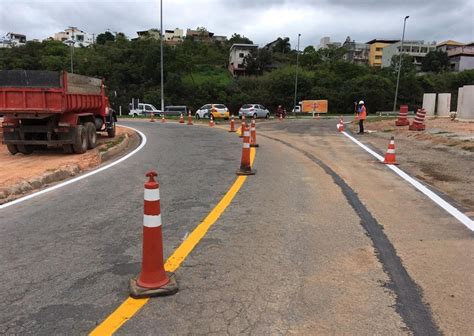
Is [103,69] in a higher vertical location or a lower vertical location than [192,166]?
higher

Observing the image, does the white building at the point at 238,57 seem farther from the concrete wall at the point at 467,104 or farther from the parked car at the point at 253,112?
the concrete wall at the point at 467,104

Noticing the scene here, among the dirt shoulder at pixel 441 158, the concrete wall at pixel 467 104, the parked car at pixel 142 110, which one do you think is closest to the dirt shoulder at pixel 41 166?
the dirt shoulder at pixel 441 158

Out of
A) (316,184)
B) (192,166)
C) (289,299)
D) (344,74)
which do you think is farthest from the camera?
(344,74)

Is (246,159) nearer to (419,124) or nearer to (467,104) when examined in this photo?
(419,124)

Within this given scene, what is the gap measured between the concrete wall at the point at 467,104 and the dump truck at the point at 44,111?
896 inches

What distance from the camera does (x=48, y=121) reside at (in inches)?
551

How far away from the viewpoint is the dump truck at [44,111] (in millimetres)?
13234

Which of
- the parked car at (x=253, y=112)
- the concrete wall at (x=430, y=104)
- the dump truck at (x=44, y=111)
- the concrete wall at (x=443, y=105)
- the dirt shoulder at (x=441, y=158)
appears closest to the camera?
the dirt shoulder at (x=441, y=158)

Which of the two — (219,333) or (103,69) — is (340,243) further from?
(103,69)

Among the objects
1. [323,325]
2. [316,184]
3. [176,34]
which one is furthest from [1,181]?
[176,34]

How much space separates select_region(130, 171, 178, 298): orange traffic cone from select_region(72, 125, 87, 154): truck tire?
10.9 metres

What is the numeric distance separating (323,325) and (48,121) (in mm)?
12480

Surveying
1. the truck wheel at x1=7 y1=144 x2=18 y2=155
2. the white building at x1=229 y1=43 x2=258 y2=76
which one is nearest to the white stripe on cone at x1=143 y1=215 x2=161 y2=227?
the truck wheel at x1=7 y1=144 x2=18 y2=155

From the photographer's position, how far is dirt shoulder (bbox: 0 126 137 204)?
9289 millimetres
